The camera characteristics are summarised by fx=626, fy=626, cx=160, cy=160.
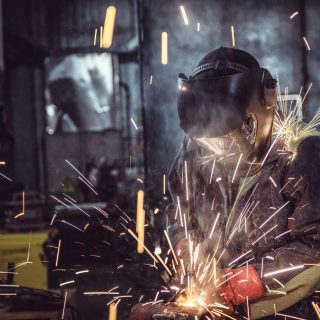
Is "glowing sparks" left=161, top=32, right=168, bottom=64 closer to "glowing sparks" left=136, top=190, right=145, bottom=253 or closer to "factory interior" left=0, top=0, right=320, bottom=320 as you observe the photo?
"factory interior" left=0, top=0, right=320, bottom=320

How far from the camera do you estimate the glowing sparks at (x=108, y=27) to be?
354 inches

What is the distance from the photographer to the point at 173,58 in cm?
448

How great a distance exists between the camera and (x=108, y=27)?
960 cm

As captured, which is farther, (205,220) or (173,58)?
(173,58)

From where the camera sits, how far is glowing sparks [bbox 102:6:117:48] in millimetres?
8992

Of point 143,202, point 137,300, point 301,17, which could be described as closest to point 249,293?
point 137,300

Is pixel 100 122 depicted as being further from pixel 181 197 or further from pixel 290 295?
pixel 290 295

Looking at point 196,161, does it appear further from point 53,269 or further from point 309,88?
point 53,269

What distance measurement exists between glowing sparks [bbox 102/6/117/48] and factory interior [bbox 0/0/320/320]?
29mm

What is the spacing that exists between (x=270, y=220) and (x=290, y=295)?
0.98 ft

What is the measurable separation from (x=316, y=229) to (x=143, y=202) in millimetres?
2335

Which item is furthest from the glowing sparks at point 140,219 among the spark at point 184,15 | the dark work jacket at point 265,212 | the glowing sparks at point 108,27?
the glowing sparks at point 108,27

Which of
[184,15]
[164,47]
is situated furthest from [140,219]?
[184,15]

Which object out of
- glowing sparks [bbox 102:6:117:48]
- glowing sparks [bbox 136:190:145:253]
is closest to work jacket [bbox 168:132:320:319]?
glowing sparks [bbox 136:190:145:253]
